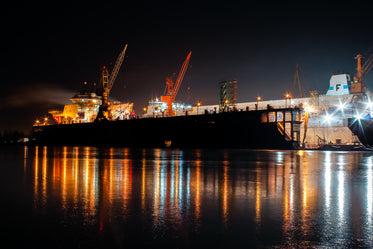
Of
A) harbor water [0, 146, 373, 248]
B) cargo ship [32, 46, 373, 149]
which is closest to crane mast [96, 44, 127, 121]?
cargo ship [32, 46, 373, 149]

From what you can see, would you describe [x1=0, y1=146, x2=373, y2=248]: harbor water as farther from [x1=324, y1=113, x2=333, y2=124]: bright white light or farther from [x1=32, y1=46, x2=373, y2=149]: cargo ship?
[x1=324, y1=113, x2=333, y2=124]: bright white light

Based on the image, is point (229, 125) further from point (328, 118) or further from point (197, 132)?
point (328, 118)

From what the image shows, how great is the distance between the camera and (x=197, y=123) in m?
45.4

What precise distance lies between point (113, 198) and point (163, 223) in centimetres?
298

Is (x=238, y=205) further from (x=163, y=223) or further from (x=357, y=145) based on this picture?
(x=357, y=145)

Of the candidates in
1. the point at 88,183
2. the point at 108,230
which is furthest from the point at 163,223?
the point at 88,183

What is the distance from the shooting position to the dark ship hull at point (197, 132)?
39062mm

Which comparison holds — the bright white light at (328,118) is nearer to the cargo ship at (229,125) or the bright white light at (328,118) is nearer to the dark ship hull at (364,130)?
the cargo ship at (229,125)

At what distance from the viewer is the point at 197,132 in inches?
1788

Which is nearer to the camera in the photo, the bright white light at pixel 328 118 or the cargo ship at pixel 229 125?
the cargo ship at pixel 229 125

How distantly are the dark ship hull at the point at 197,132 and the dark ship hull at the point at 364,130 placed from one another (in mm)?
8211

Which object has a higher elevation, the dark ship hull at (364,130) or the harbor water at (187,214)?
the dark ship hull at (364,130)

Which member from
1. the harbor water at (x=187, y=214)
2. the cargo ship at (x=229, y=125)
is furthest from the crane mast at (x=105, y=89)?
the harbor water at (x=187, y=214)

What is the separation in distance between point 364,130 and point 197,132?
65.8ft
